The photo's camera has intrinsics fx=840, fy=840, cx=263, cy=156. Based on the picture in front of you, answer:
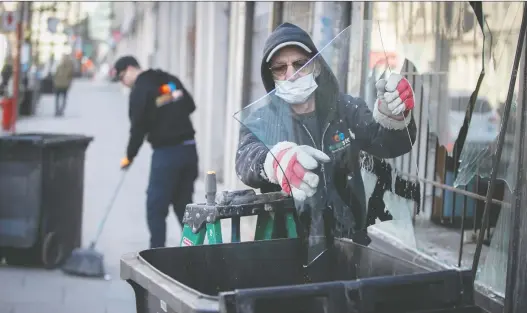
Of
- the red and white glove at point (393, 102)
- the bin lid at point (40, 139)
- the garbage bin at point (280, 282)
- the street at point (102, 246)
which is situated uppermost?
the red and white glove at point (393, 102)

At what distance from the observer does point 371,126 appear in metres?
3.44

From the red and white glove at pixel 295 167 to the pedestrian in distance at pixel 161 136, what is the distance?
12.2 ft

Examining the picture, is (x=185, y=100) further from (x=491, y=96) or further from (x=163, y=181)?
(x=491, y=96)

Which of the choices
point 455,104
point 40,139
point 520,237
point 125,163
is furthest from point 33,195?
point 520,237

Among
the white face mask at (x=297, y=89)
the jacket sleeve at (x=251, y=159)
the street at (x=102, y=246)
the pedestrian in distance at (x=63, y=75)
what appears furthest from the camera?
the pedestrian in distance at (x=63, y=75)

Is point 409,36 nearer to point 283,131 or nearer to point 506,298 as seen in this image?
point 506,298

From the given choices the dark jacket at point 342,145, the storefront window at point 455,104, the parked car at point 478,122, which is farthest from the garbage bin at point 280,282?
the parked car at point 478,122

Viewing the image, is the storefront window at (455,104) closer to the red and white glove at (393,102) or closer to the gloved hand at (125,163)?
the red and white glove at (393,102)

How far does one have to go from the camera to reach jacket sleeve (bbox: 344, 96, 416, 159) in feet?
11.2

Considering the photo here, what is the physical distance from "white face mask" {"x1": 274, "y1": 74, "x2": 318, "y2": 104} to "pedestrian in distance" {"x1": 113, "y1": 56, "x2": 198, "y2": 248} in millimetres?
3654

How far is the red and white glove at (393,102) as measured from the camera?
332 cm

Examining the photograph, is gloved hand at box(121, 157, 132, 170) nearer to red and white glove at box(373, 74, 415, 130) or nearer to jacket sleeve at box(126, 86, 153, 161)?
jacket sleeve at box(126, 86, 153, 161)

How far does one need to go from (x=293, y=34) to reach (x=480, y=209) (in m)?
3.28

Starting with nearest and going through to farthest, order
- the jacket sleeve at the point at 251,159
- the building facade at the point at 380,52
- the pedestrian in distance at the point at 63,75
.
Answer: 1. the jacket sleeve at the point at 251,159
2. the building facade at the point at 380,52
3. the pedestrian in distance at the point at 63,75
